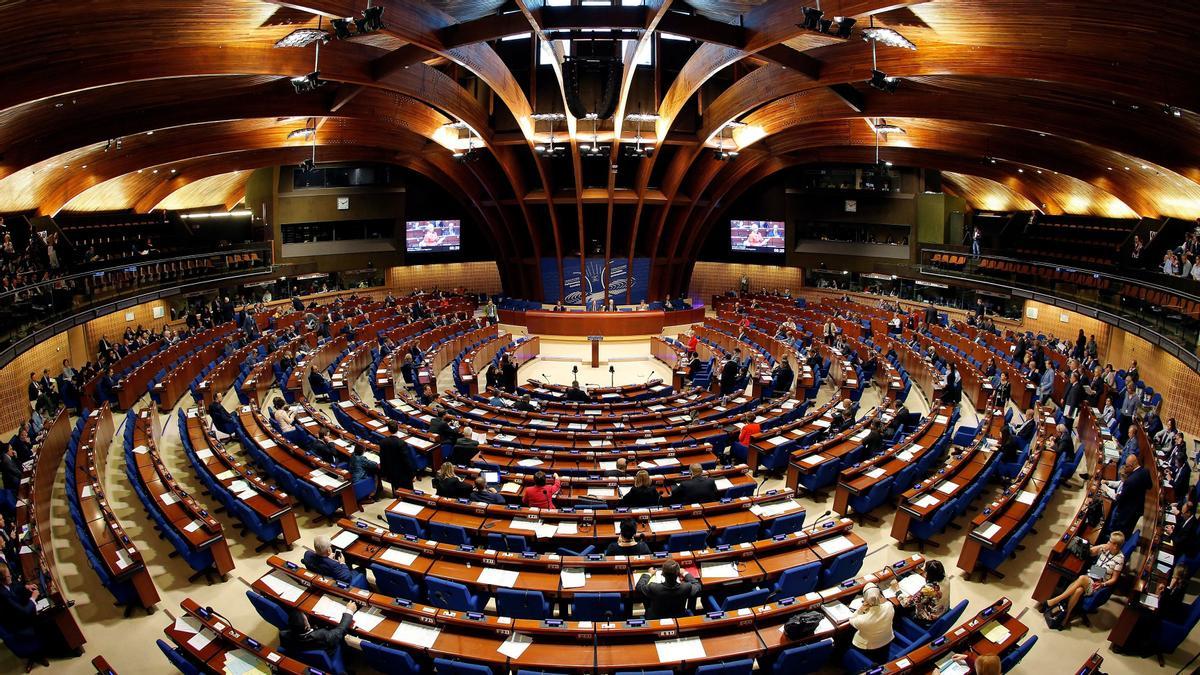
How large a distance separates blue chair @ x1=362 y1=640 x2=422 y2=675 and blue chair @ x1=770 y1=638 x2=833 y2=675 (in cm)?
410

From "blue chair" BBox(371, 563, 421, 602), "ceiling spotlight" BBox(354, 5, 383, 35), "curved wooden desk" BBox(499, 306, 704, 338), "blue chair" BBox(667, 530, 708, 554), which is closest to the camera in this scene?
"blue chair" BBox(371, 563, 421, 602)

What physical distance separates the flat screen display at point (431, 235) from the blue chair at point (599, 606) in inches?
1351

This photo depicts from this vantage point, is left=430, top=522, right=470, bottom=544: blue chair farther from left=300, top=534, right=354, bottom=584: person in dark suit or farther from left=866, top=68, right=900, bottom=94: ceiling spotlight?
left=866, top=68, right=900, bottom=94: ceiling spotlight

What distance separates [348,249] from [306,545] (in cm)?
2925

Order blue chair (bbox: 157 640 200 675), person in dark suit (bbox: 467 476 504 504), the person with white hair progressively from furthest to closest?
person in dark suit (bbox: 467 476 504 504) → the person with white hair → blue chair (bbox: 157 640 200 675)

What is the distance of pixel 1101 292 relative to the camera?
2277 cm

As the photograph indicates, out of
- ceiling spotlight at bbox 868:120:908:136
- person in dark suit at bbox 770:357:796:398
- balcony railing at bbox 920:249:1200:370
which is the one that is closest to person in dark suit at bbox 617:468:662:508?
person in dark suit at bbox 770:357:796:398

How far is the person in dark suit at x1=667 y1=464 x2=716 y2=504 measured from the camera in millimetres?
11422

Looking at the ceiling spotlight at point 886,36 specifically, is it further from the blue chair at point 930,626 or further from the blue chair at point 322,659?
the blue chair at point 322,659

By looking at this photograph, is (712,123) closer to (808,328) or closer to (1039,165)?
(808,328)

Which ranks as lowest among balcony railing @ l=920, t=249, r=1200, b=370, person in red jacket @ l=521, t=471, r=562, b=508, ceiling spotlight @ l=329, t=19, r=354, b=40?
person in red jacket @ l=521, t=471, r=562, b=508

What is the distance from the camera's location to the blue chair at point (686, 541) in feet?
33.4

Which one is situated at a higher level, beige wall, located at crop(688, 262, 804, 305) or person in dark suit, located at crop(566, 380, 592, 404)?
beige wall, located at crop(688, 262, 804, 305)

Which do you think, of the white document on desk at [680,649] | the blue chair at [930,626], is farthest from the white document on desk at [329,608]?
the blue chair at [930,626]
